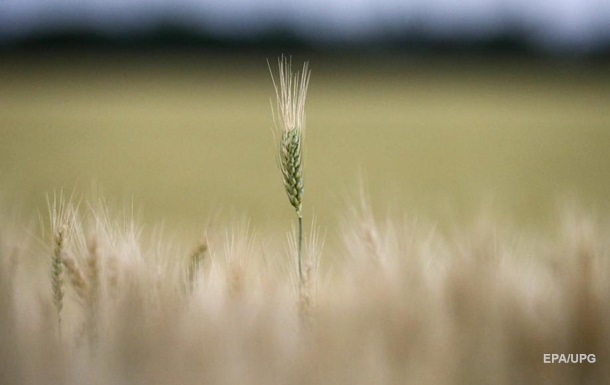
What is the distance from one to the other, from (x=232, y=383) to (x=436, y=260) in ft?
1.43

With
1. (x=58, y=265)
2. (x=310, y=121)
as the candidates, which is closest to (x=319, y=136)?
(x=310, y=121)

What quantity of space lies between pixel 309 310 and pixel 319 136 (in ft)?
70.5

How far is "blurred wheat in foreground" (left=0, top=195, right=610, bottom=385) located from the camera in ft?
2.45

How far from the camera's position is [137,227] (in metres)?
1.09

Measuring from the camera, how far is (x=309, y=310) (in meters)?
0.86

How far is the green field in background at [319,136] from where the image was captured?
5413 mm

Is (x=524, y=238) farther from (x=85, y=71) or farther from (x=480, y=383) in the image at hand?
(x=85, y=71)

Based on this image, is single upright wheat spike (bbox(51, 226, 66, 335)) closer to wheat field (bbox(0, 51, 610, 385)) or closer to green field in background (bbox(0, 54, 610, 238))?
wheat field (bbox(0, 51, 610, 385))

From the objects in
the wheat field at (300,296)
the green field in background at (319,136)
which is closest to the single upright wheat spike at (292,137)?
the wheat field at (300,296)

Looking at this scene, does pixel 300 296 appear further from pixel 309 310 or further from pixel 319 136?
pixel 319 136

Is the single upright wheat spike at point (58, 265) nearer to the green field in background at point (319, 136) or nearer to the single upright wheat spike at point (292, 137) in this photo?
the green field in background at point (319, 136)

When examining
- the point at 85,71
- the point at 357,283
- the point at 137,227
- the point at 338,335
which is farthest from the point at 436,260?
the point at 85,71

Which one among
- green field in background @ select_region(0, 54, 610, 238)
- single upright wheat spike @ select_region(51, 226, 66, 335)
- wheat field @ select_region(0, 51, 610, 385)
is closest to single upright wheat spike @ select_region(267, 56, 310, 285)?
wheat field @ select_region(0, 51, 610, 385)

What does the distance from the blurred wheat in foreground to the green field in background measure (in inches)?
4.3
